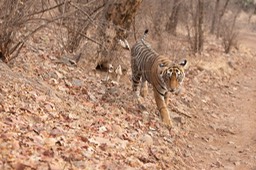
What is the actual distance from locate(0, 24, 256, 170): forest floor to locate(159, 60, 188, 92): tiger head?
63cm

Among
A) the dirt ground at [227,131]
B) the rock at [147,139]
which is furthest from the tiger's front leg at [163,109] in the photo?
the rock at [147,139]

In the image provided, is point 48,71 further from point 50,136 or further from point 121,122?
point 50,136

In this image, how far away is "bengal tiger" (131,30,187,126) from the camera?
720cm

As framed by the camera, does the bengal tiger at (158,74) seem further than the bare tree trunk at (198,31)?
No

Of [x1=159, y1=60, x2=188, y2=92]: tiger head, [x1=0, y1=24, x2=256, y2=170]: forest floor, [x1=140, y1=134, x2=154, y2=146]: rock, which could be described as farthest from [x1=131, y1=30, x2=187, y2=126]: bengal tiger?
[x1=140, y1=134, x2=154, y2=146]: rock

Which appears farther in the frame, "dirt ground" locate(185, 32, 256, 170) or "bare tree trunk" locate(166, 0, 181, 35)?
"bare tree trunk" locate(166, 0, 181, 35)

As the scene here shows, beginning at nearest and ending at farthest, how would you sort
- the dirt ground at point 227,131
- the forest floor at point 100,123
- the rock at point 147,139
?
the forest floor at point 100,123 → the rock at point 147,139 → the dirt ground at point 227,131

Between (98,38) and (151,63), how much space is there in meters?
1.52

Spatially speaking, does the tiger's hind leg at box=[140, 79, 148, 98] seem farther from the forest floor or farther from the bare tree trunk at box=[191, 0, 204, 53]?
the bare tree trunk at box=[191, 0, 204, 53]

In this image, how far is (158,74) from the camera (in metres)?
7.45

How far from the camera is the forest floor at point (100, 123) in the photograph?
4.68 metres

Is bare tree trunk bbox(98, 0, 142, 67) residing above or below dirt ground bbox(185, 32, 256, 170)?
above

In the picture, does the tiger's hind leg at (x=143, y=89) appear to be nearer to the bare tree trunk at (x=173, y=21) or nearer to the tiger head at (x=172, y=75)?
the tiger head at (x=172, y=75)

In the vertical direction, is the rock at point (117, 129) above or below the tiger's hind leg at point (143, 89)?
below
